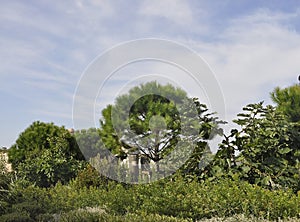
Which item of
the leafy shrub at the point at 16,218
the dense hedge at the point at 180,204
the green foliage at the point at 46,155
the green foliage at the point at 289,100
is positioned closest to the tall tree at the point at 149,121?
the green foliage at the point at 46,155

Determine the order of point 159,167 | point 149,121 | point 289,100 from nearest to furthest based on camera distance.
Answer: point 159,167
point 289,100
point 149,121

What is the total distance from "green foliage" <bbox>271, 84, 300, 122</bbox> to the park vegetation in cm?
2

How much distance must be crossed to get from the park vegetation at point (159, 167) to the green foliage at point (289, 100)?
0.02 m

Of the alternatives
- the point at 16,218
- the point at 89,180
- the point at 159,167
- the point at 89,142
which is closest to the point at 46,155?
the point at 89,142

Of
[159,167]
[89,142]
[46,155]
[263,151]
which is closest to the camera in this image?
[263,151]

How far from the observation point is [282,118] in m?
5.95

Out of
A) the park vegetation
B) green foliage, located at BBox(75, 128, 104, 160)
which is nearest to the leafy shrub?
the park vegetation

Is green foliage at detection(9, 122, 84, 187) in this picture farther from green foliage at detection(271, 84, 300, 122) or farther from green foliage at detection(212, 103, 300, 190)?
green foliage at detection(271, 84, 300, 122)

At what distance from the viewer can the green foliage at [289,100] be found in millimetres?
7609

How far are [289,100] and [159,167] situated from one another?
305 centimetres

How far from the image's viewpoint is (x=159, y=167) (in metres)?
7.50

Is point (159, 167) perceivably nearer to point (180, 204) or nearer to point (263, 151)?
point (263, 151)

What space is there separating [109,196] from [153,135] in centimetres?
301

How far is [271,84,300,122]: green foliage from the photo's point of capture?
7609 millimetres
